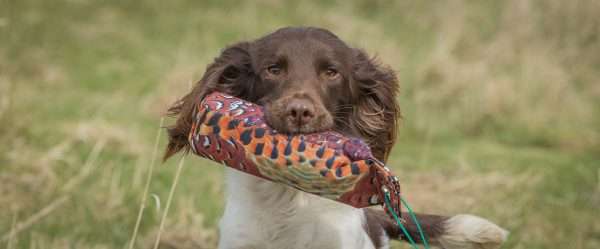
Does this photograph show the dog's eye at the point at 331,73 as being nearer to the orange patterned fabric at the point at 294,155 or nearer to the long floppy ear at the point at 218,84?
the long floppy ear at the point at 218,84

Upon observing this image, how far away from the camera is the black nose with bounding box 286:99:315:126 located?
116 inches

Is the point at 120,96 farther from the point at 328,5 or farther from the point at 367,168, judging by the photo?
the point at 367,168

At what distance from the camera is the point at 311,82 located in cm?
337

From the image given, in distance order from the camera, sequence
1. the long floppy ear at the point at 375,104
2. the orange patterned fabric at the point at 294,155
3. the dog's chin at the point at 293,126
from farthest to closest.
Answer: the long floppy ear at the point at 375,104
the dog's chin at the point at 293,126
the orange patterned fabric at the point at 294,155

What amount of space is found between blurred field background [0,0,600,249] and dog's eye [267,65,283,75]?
0.71 metres

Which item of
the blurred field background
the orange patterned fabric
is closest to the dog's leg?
the orange patterned fabric

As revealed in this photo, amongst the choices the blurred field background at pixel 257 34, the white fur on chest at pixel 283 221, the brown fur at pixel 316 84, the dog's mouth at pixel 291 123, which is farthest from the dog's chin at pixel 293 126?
the blurred field background at pixel 257 34

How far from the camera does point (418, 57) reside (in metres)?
9.70

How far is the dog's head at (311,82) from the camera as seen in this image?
3412 mm

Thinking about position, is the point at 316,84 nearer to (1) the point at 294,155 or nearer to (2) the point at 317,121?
(2) the point at 317,121

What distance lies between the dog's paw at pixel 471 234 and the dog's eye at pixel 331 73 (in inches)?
30.9

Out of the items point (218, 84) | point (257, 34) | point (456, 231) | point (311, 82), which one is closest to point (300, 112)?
point (311, 82)

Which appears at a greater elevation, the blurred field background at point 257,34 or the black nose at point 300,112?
the black nose at point 300,112

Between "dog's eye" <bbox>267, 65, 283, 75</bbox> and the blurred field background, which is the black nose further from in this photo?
the blurred field background
